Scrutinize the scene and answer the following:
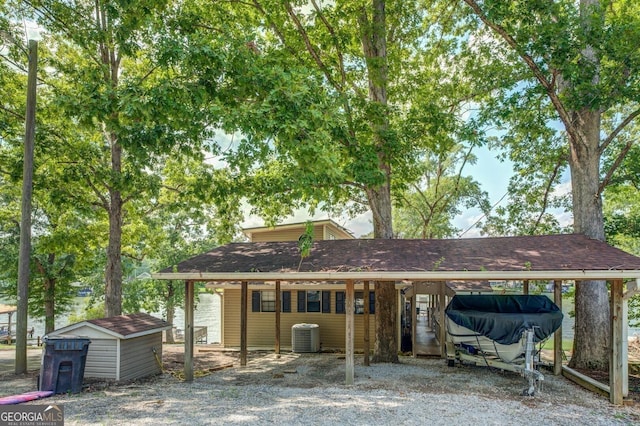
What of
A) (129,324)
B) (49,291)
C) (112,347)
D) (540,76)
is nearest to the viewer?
(112,347)

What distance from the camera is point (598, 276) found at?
6.97m

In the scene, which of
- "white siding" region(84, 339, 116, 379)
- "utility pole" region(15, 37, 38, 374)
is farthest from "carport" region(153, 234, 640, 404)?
"utility pole" region(15, 37, 38, 374)

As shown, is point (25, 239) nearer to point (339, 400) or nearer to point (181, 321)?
point (339, 400)

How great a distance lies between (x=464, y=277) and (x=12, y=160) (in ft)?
38.7

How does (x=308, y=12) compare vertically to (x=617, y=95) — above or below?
above

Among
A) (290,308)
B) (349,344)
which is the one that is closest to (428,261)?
(349,344)

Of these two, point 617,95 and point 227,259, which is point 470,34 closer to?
point 617,95

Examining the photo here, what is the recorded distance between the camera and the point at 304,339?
14.0m

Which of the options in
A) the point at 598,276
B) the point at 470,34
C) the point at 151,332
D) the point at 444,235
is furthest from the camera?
the point at 444,235

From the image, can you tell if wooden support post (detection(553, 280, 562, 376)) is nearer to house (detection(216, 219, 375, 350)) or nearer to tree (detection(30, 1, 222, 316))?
house (detection(216, 219, 375, 350))

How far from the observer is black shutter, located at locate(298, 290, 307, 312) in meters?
15.5

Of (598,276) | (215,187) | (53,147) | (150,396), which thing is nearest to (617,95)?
(598,276)

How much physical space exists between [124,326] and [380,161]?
7.20 metres

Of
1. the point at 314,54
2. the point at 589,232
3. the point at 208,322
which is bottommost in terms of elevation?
the point at 208,322
